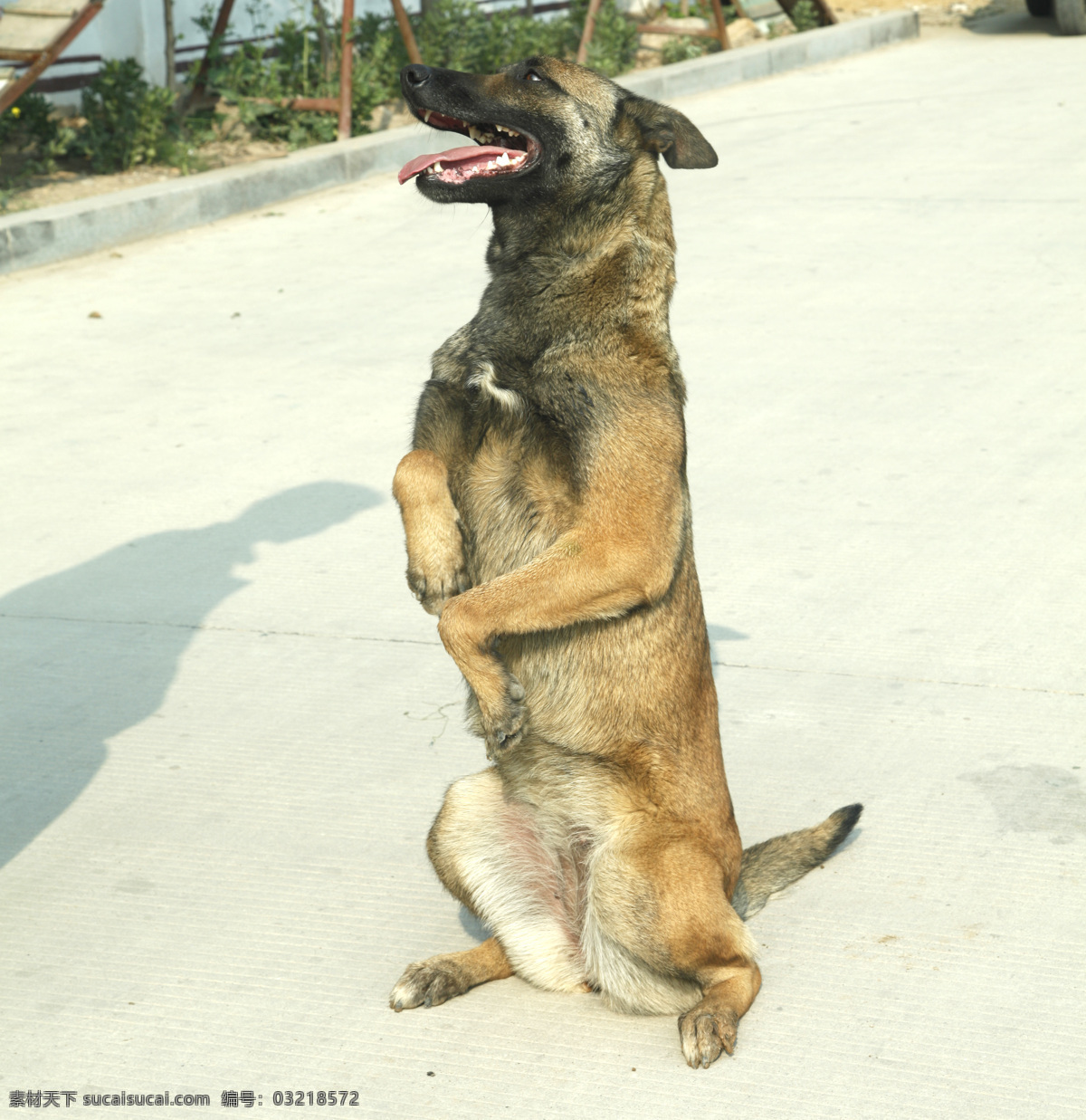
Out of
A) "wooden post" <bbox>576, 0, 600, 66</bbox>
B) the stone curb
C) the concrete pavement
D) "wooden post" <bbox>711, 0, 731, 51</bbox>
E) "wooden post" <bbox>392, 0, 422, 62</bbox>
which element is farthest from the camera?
"wooden post" <bbox>711, 0, 731, 51</bbox>

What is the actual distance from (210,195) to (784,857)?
7334 millimetres

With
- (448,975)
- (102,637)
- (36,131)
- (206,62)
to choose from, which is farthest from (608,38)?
(448,975)

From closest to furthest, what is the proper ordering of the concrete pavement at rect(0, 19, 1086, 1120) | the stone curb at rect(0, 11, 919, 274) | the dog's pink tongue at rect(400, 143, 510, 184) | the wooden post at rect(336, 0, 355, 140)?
the concrete pavement at rect(0, 19, 1086, 1120)
the dog's pink tongue at rect(400, 143, 510, 184)
the stone curb at rect(0, 11, 919, 274)
the wooden post at rect(336, 0, 355, 140)

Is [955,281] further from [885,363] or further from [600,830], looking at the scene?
[600,830]

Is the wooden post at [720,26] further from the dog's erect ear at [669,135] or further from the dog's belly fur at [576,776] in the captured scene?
the dog's belly fur at [576,776]

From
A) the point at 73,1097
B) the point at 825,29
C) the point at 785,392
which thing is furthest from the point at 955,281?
the point at 825,29

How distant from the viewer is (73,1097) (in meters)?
2.58

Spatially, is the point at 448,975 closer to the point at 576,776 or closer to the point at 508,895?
the point at 508,895

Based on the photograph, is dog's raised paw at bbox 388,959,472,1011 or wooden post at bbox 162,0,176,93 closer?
dog's raised paw at bbox 388,959,472,1011

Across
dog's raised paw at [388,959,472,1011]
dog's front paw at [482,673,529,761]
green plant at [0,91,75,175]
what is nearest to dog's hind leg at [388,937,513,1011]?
dog's raised paw at [388,959,472,1011]

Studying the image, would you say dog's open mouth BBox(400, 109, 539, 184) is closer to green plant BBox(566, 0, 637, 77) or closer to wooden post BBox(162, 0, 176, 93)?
wooden post BBox(162, 0, 176, 93)

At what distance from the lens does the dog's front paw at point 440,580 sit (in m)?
3.00

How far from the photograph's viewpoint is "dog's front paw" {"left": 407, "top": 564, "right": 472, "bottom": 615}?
2998 millimetres

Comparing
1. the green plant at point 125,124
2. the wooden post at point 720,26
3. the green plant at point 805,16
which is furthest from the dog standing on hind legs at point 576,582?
the green plant at point 805,16
